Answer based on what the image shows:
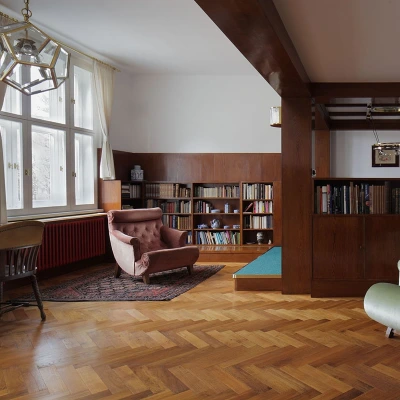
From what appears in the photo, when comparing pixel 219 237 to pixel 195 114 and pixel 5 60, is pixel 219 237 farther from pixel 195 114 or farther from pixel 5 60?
pixel 5 60

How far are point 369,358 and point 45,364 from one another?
7.46ft

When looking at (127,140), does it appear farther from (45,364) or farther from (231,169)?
(45,364)

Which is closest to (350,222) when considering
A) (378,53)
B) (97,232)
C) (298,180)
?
(298,180)

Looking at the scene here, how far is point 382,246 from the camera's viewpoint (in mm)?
5309

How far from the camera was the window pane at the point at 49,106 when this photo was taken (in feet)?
22.6

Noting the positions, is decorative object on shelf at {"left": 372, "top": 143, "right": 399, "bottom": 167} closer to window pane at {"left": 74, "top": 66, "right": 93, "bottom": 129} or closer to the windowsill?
the windowsill

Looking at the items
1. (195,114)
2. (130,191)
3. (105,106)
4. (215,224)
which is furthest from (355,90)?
(130,191)

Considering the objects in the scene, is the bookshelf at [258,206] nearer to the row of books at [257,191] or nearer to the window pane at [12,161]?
the row of books at [257,191]

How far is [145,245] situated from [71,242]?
114cm

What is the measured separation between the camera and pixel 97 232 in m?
7.74

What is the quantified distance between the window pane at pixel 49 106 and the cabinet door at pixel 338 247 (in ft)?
13.7

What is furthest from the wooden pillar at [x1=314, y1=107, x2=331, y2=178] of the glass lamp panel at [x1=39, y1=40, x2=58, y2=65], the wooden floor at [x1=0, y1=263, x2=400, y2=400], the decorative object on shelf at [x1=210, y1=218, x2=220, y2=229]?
the glass lamp panel at [x1=39, y1=40, x2=58, y2=65]

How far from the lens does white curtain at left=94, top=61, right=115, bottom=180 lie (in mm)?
7984

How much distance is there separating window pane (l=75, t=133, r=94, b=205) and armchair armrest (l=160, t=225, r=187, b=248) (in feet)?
5.60
